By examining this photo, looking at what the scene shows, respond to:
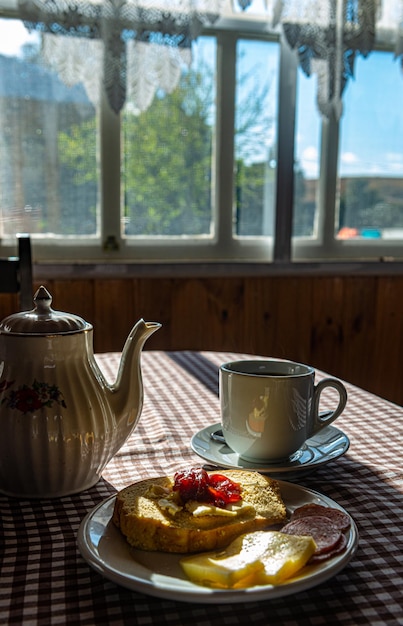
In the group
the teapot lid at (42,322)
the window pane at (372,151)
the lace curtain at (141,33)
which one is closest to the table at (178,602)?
the teapot lid at (42,322)

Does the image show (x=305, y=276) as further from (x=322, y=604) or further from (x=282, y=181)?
(x=322, y=604)

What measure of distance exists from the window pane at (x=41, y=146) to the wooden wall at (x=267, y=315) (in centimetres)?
22

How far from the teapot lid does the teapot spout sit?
63 millimetres

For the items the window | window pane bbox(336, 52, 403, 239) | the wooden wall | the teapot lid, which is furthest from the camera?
window pane bbox(336, 52, 403, 239)

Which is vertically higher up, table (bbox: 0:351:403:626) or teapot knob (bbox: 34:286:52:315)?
teapot knob (bbox: 34:286:52:315)

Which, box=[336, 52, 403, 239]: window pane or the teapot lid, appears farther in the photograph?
box=[336, 52, 403, 239]: window pane

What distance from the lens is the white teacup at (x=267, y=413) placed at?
73 cm

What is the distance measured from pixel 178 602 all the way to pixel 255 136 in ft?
6.27

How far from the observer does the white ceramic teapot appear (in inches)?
A: 25.8

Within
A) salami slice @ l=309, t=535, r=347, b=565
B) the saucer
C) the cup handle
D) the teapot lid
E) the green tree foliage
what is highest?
the green tree foliage

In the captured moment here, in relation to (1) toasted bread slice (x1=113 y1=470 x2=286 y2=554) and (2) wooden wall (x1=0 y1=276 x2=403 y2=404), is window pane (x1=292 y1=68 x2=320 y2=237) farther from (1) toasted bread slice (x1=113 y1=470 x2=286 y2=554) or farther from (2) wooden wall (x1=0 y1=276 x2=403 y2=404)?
(1) toasted bread slice (x1=113 y1=470 x2=286 y2=554)

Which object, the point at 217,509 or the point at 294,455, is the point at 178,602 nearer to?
the point at 217,509

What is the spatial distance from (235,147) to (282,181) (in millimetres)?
206

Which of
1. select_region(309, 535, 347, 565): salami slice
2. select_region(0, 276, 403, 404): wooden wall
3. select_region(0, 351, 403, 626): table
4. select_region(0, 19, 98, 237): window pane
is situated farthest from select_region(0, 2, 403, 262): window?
select_region(309, 535, 347, 565): salami slice
